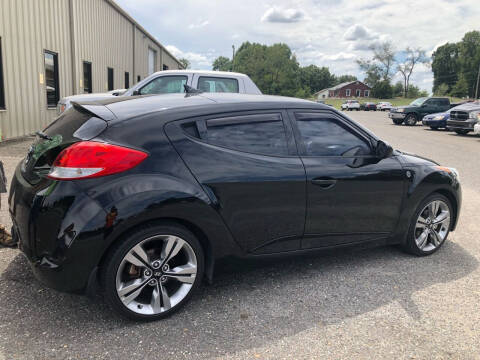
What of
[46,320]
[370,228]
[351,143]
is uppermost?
[351,143]

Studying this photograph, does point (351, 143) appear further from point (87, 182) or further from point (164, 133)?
point (87, 182)

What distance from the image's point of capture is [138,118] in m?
2.87

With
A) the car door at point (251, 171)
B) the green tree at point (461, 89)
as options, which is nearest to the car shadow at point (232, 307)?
the car door at point (251, 171)

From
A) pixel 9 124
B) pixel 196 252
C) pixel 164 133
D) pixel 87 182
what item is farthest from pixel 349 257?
pixel 9 124

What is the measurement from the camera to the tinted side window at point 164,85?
27.4ft

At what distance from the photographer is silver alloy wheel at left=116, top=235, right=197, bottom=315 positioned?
2.72 m

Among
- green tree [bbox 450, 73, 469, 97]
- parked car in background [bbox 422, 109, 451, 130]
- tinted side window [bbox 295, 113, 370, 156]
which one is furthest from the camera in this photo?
green tree [bbox 450, 73, 469, 97]

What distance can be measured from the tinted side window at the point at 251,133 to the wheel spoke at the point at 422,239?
1.87m

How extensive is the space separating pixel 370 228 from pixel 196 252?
175cm

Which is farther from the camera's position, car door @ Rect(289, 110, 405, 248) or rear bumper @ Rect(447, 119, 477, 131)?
rear bumper @ Rect(447, 119, 477, 131)

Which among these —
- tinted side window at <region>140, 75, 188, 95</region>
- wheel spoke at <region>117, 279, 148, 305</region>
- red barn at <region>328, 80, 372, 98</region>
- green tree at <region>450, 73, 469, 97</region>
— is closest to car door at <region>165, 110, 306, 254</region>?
wheel spoke at <region>117, 279, 148, 305</region>

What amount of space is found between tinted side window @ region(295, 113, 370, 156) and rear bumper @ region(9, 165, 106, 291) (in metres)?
1.78

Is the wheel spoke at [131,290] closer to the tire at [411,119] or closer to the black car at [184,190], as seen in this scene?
the black car at [184,190]

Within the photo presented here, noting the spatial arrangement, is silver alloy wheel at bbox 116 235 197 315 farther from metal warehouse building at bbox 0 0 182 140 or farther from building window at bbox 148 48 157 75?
building window at bbox 148 48 157 75
